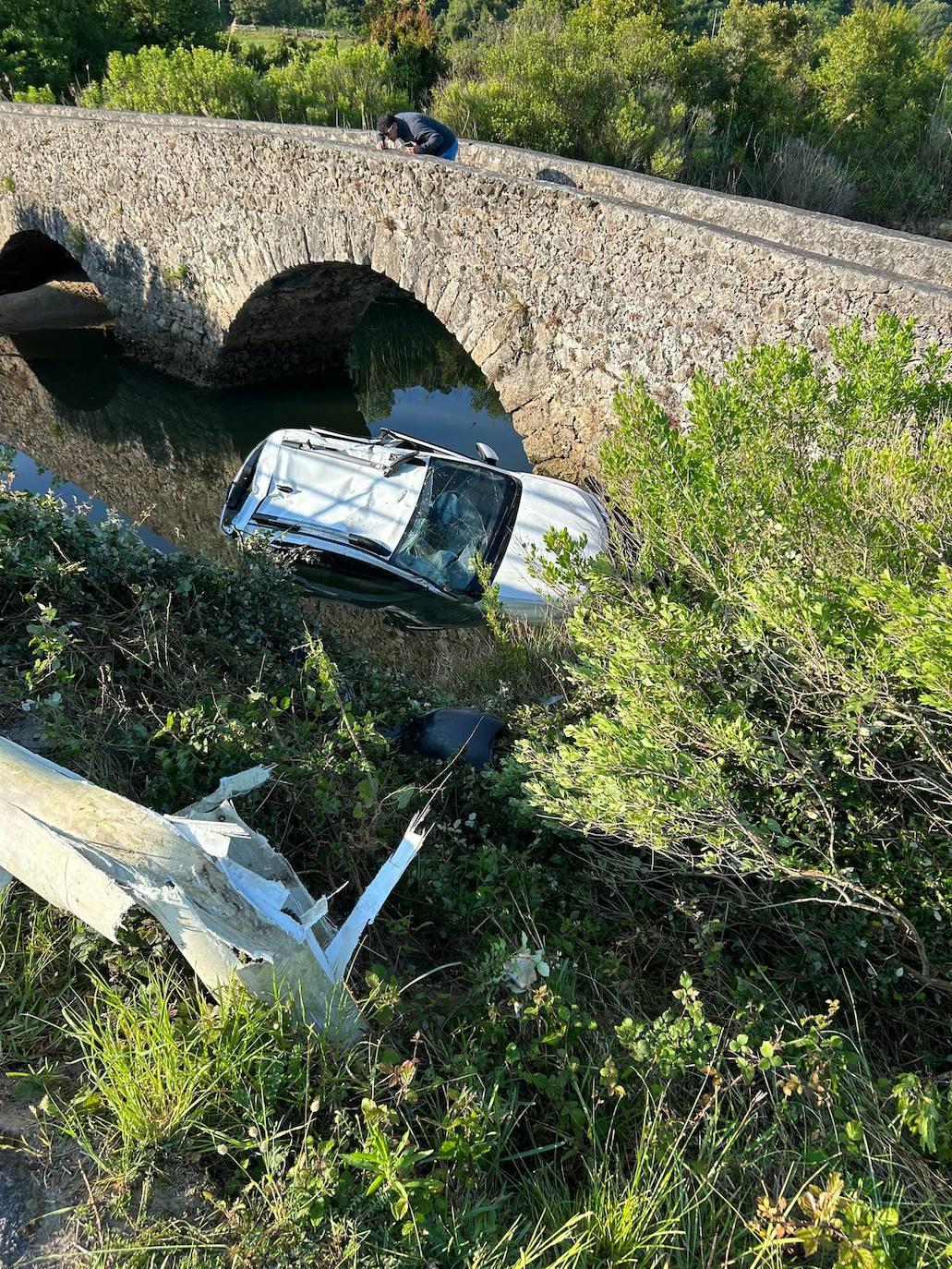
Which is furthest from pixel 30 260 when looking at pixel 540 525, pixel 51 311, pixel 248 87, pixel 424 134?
pixel 540 525

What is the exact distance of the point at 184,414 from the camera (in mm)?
11258

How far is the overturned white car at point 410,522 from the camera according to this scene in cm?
627

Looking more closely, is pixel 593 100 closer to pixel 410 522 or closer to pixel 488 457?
pixel 488 457

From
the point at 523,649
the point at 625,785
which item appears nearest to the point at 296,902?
the point at 625,785

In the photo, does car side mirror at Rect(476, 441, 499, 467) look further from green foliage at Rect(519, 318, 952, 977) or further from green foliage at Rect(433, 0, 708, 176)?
green foliage at Rect(433, 0, 708, 176)

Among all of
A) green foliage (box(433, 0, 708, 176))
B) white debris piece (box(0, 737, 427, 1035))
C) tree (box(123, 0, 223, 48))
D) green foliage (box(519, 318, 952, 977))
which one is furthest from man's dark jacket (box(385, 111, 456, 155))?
tree (box(123, 0, 223, 48))

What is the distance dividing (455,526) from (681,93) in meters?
10.6

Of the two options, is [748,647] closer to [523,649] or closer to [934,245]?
[523,649]

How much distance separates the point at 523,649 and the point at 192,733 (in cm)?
223

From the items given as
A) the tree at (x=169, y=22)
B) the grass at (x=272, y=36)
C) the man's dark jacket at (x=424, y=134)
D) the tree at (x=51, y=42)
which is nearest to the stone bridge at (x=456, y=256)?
the man's dark jacket at (x=424, y=134)

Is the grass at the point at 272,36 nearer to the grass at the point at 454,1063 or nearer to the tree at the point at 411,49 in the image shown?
the tree at the point at 411,49

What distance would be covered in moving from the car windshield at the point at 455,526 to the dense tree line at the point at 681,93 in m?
7.92

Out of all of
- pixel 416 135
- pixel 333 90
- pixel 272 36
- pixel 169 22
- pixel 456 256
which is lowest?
pixel 456 256

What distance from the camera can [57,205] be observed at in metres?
11.6
